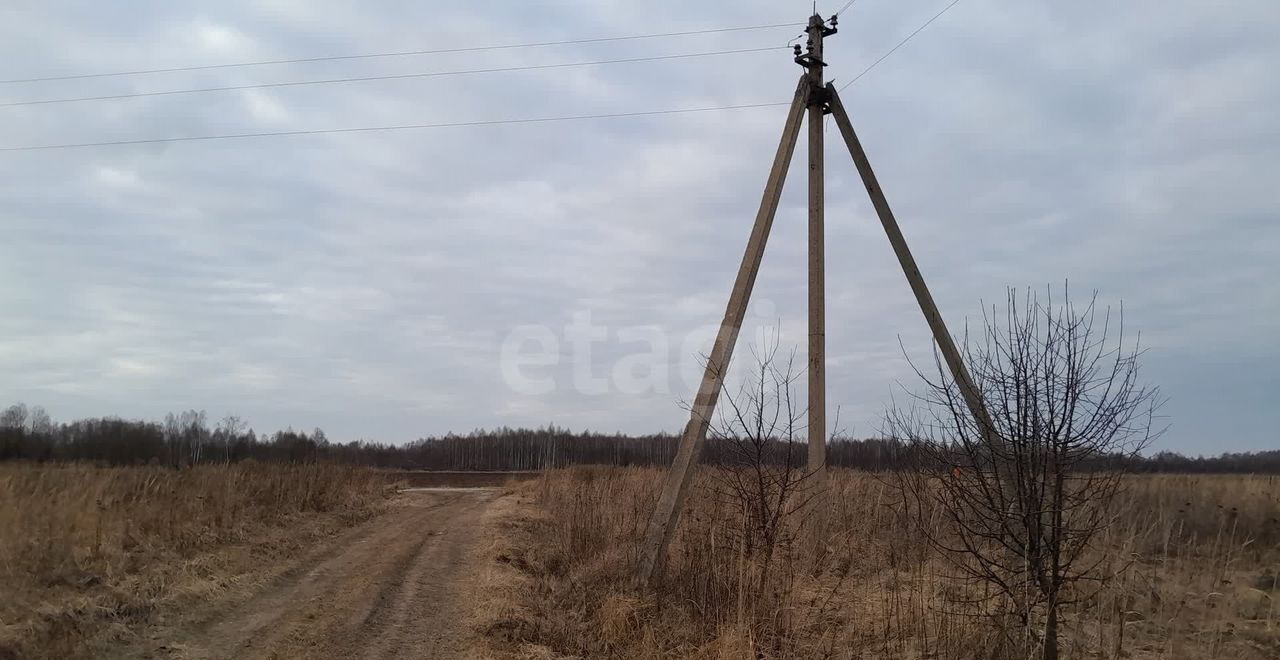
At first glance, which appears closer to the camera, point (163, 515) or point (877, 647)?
point (877, 647)

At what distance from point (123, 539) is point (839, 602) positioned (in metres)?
9.58

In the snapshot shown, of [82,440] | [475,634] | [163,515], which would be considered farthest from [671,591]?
[82,440]

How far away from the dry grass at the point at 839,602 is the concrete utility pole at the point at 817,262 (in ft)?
4.84

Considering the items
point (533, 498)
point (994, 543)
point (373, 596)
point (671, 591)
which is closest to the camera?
point (994, 543)

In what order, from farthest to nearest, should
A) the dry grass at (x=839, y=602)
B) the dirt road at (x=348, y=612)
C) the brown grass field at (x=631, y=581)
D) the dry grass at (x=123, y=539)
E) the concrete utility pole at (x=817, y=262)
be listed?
the concrete utility pole at (x=817, y=262) → the dry grass at (x=123, y=539) → the dirt road at (x=348, y=612) → the brown grass field at (x=631, y=581) → the dry grass at (x=839, y=602)

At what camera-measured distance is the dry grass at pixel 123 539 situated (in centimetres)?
728

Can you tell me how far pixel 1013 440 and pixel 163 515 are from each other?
12152mm

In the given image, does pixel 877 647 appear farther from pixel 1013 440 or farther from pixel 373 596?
pixel 373 596

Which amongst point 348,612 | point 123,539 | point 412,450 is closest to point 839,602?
point 348,612

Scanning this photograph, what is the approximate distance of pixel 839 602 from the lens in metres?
8.37

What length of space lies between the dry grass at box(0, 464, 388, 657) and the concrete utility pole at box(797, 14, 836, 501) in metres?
8.08

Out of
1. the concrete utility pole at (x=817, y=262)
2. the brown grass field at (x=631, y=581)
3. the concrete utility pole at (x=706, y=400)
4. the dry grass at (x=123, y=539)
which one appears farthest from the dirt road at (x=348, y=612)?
the concrete utility pole at (x=817, y=262)

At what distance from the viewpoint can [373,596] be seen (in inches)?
368

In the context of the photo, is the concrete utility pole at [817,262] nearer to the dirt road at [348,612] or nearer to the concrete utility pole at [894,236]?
the concrete utility pole at [894,236]
